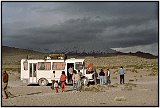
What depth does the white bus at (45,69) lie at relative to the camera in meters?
26.6

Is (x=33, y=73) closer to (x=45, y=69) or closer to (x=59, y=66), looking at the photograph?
(x=45, y=69)

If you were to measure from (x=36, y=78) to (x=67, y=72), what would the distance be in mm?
2302

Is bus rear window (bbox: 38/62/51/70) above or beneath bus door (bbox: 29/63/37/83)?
above

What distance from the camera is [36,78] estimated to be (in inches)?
1069

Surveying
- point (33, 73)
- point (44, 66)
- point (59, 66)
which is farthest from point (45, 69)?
point (59, 66)

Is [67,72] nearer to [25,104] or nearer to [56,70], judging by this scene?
[56,70]

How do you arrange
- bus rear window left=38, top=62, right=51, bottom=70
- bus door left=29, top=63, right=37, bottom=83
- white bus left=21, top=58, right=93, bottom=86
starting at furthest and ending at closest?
bus door left=29, top=63, right=37, bottom=83 → bus rear window left=38, top=62, right=51, bottom=70 → white bus left=21, top=58, right=93, bottom=86

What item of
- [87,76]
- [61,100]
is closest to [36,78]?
[87,76]

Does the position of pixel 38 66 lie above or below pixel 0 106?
above

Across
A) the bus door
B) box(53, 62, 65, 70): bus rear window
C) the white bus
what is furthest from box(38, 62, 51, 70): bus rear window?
box(53, 62, 65, 70): bus rear window

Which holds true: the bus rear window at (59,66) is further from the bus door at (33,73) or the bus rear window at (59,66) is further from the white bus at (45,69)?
the bus door at (33,73)

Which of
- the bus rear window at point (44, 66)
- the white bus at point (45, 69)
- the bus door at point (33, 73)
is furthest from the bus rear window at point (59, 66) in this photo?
the bus door at point (33, 73)

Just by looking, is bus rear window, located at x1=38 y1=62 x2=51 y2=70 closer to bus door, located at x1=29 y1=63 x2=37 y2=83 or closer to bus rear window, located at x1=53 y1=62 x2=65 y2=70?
bus door, located at x1=29 y1=63 x2=37 y2=83

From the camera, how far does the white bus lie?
2664 centimetres
